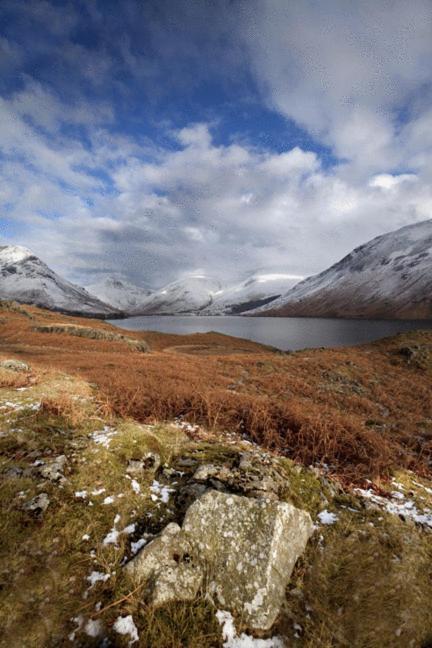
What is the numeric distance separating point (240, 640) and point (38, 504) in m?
3.19

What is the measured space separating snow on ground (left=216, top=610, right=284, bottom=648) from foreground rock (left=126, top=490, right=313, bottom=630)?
0.12 meters

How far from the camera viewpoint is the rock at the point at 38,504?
4.32m

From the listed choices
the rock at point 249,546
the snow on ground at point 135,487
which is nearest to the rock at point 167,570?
the rock at point 249,546

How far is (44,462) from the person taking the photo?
210 inches

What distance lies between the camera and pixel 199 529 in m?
4.12

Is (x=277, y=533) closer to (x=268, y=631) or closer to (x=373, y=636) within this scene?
(x=268, y=631)

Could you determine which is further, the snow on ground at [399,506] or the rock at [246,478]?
the snow on ground at [399,506]

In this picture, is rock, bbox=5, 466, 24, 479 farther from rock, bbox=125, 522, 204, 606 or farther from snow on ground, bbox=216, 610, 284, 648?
snow on ground, bbox=216, 610, 284, 648

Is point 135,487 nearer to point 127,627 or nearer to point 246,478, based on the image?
point 246,478

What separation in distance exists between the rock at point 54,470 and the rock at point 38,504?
16.4 inches

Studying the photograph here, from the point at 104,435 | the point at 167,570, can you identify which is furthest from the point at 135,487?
the point at 104,435

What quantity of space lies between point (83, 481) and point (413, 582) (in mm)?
4889

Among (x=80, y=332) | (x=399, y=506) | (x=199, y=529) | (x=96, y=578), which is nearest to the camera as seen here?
(x=96, y=578)

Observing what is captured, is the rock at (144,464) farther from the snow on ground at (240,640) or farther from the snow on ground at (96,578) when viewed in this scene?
the snow on ground at (240,640)
